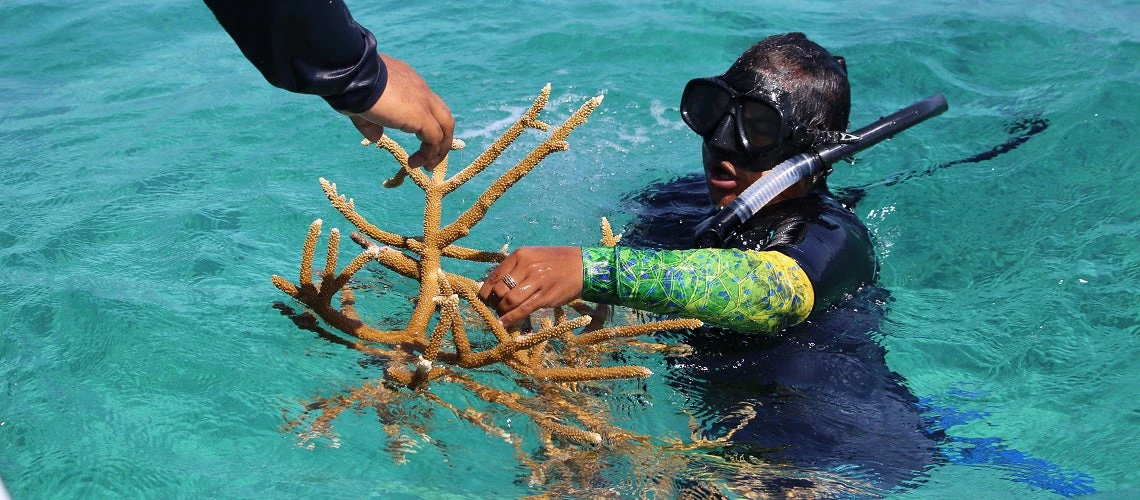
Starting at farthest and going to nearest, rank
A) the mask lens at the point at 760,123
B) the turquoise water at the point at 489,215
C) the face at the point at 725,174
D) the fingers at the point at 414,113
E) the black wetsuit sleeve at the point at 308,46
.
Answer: the face at the point at 725,174, the mask lens at the point at 760,123, the turquoise water at the point at 489,215, the fingers at the point at 414,113, the black wetsuit sleeve at the point at 308,46

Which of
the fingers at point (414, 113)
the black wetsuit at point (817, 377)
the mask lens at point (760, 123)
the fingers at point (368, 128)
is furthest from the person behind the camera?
the mask lens at point (760, 123)

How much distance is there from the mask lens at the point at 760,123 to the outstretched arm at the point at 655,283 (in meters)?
0.69

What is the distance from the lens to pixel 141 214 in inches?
174

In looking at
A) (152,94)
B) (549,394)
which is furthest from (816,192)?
(152,94)

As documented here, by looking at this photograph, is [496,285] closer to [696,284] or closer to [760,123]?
[696,284]

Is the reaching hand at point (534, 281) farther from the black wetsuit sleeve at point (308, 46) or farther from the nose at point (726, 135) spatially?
the nose at point (726, 135)

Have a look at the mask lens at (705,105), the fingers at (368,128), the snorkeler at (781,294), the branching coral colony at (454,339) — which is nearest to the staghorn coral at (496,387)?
the branching coral colony at (454,339)

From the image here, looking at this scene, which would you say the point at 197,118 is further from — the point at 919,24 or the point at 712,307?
the point at 919,24

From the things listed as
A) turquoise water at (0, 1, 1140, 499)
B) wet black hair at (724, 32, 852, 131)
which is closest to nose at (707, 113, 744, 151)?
wet black hair at (724, 32, 852, 131)

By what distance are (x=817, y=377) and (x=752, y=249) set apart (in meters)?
0.49

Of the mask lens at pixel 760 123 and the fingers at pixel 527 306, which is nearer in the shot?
the fingers at pixel 527 306

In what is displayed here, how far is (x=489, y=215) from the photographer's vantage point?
15.7 ft

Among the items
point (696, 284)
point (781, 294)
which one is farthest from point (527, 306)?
point (781, 294)

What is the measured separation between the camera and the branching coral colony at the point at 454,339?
2654mm
